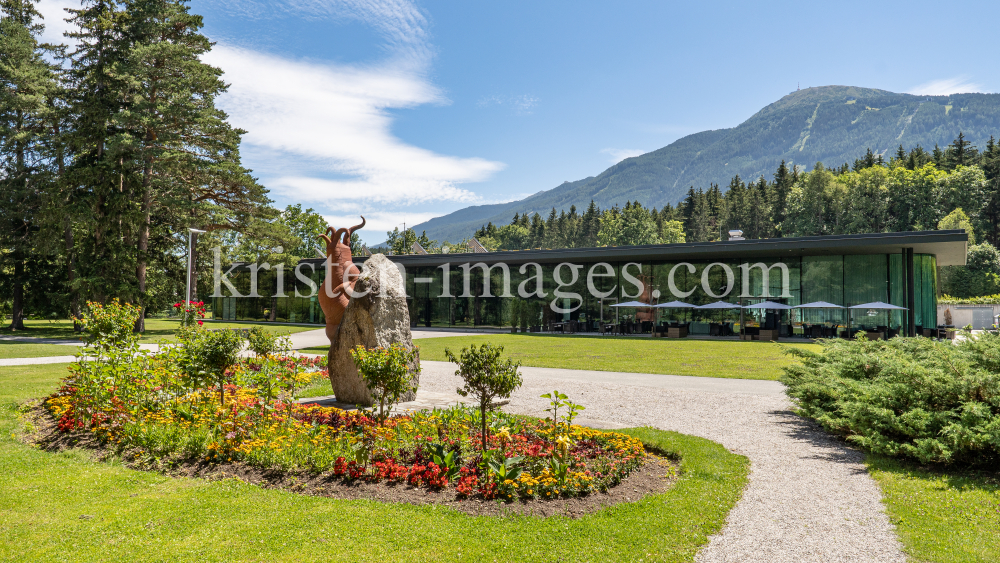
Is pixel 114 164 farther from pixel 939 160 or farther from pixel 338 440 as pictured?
pixel 939 160

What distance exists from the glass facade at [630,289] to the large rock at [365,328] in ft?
69.8

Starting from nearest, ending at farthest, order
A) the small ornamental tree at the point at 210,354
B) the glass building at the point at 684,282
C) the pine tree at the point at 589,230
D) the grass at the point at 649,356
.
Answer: the small ornamental tree at the point at 210,354 < the grass at the point at 649,356 < the glass building at the point at 684,282 < the pine tree at the point at 589,230

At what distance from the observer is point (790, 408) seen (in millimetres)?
9922

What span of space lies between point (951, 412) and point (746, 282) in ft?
81.5

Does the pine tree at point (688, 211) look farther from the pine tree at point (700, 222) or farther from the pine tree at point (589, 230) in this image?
the pine tree at point (589, 230)

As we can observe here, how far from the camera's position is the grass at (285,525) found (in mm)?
3953

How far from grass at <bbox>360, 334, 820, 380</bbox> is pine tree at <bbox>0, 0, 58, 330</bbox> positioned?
64.1 feet

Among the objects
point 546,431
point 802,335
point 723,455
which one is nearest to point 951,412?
point 723,455

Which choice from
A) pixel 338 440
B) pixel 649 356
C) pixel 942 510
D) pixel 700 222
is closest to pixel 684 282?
pixel 649 356

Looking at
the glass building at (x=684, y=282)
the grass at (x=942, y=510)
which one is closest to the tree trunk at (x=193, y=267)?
the glass building at (x=684, y=282)

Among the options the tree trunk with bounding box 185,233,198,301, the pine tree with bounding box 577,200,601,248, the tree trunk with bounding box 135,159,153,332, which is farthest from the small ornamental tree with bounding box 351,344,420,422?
the pine tree with bounding box 577,200,601,248

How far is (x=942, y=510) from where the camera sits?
494 centimetres

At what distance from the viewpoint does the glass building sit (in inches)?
1050

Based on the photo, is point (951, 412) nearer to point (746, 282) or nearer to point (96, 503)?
point (96, 503)
